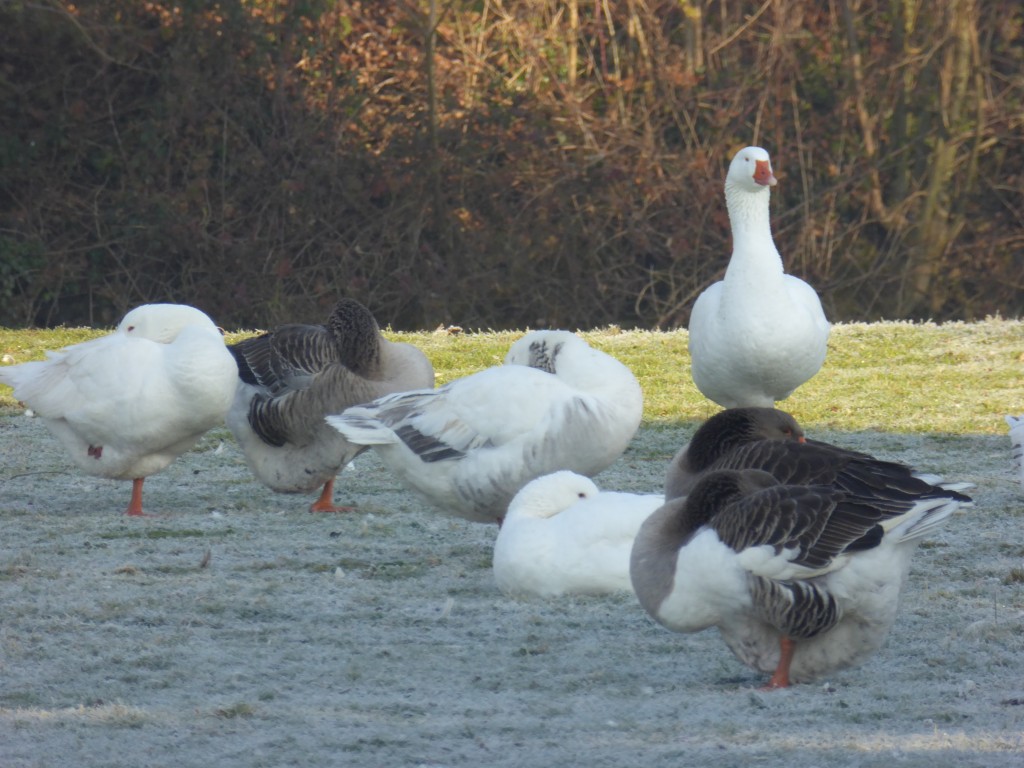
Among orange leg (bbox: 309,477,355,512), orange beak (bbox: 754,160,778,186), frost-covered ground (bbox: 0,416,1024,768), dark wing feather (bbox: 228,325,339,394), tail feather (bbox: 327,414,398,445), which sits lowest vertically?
orange leg (bbox: 309,477,355,512)

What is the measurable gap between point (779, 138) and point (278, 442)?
1055 centimetres

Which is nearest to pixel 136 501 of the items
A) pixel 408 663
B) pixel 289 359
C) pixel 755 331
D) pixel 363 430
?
pixel 289 359

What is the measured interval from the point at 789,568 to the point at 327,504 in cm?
318

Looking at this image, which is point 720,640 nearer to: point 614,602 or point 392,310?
point 614,602

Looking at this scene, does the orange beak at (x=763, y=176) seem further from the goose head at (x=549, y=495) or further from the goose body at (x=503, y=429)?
the goose head at (x=549, y=495)

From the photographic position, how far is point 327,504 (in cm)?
642

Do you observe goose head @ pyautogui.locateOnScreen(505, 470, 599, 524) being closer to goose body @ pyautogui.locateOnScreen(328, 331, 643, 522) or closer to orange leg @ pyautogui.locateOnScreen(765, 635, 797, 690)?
goose body @ pyautogui.locateOnScreen(328, 331, 643, 522)

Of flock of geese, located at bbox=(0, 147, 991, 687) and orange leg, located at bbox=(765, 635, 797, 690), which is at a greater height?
flock of geese, located at bbox=(0, 147, 991, 687)

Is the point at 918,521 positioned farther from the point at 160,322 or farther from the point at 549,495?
the point at 160,322

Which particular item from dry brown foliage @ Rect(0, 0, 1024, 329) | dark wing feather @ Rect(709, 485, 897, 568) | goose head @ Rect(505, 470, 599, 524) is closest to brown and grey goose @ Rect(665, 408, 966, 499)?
dark wing feather @ Rect(709, 485, 897, 568)

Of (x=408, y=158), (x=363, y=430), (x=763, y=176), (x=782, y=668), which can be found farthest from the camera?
(x=408, y=158)

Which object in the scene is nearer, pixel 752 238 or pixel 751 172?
pixel 752 238

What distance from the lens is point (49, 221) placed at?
49.5 ft

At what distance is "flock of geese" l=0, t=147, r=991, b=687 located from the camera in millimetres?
3686
